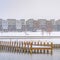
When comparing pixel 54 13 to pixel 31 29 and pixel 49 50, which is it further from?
pixel 49 50

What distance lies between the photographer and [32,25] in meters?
14.7

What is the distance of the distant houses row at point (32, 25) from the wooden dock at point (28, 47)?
139cm

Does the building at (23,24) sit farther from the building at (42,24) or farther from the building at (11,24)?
the building at (42,24)

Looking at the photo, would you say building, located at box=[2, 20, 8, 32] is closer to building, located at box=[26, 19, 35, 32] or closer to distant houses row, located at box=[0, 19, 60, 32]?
distant houses row, located at box=[0, 19, 60, 32]

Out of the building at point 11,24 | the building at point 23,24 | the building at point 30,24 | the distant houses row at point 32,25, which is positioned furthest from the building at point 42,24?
the building at point 11,24

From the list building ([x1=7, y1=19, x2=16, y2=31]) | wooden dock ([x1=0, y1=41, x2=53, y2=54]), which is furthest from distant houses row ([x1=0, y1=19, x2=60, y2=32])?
wooden dock ([x1=0, y1=41, x2=53, y2=54])

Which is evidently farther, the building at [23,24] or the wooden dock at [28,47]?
the building at [23,24]

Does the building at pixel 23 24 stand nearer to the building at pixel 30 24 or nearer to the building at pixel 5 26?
the building at pixel 30 24

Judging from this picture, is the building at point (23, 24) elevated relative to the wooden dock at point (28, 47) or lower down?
elevated

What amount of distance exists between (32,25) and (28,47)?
2.59m

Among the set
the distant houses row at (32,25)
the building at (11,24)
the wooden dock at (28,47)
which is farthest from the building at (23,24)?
the wooden dock at (28,47)

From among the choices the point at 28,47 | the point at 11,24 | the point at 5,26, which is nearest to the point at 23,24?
the point at 11,24

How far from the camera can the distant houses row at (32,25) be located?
14664 mm

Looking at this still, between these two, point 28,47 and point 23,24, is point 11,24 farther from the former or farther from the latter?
point 28,47
